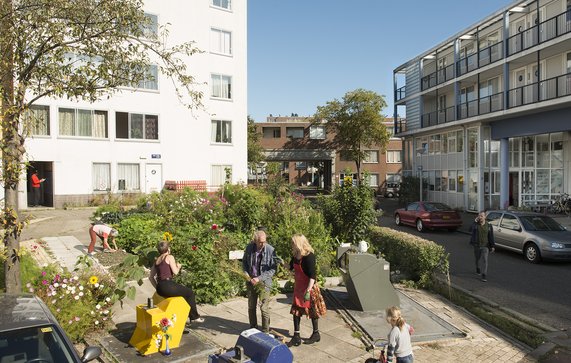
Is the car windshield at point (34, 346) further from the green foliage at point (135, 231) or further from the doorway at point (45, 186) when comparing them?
the doorway at point (45, 186)

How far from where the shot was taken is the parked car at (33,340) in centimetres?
381

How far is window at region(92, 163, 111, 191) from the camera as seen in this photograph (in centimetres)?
2741

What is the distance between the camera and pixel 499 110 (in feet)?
82.7

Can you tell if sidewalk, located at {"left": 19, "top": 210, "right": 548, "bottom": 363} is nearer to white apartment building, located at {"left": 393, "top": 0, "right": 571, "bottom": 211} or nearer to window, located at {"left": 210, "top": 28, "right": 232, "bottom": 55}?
white apartment building, located at {"left": 393, "top": 0, "right": 571, "bottom": 211}

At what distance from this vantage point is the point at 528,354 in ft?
22.0

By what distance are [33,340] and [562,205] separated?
26.5 m

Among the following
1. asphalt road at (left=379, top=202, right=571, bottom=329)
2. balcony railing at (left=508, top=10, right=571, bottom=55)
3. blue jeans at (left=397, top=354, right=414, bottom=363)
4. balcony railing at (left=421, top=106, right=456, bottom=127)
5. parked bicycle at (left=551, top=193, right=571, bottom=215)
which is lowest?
asphalt road at (left=379, top=202, right=571, bottom=329)

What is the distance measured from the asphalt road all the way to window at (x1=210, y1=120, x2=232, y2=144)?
19.5 metres

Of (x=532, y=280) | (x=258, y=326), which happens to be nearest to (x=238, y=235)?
(x=258, y=326)

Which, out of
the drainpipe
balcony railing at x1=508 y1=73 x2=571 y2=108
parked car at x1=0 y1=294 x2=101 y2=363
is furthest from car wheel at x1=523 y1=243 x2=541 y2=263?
parked car at x1=0 y1=294 x2=101 y2=363

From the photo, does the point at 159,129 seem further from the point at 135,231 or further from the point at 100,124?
the point at 135,231

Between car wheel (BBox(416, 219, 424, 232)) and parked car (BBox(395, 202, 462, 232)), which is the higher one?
parked car (BBox(395, 202, 462, 232))

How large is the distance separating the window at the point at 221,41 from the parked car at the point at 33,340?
28898 millimetres

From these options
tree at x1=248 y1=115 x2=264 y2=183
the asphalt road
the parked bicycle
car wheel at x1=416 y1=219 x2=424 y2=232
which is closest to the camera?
the asphalt road
